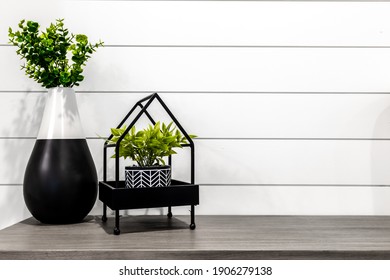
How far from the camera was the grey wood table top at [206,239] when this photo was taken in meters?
0.73

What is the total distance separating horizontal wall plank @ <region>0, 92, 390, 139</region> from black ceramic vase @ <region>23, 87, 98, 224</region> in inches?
6.3

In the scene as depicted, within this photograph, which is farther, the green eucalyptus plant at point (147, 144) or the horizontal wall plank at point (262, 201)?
the horizontal wall plank at point (262, 201)

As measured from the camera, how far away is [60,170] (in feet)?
3.03

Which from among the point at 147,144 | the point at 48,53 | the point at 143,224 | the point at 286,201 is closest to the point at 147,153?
the point at 147,144

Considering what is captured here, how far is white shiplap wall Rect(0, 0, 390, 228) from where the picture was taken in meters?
1.12

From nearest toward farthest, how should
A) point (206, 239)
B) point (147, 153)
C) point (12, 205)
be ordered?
point (206, 239) < point (147, 153) < point (12, 205)

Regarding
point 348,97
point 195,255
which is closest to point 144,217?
point 195,255

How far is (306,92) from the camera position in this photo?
1.13 m

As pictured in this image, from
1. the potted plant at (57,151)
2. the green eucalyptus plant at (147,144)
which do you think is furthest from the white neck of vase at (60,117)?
the green eucalyptus plant at (147,144)

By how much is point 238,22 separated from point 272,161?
1.24ft

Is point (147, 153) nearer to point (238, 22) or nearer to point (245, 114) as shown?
point (245, 114)

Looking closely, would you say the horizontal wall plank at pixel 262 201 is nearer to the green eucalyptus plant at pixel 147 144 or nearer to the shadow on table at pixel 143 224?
the shadow on table at pixel 143 224

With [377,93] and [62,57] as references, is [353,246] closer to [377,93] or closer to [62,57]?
[377,93]

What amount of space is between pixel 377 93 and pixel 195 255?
27.5 inches
